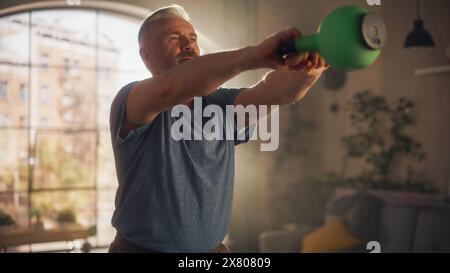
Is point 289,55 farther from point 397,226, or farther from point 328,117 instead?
point 328,117

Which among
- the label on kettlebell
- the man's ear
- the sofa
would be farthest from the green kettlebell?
the sofa

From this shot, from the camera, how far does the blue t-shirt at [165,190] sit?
0.88 m

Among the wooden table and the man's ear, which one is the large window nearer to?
the wooden table

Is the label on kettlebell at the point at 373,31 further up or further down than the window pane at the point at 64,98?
further down

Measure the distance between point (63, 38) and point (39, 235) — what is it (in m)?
1.53

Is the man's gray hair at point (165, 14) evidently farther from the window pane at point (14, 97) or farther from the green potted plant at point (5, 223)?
the window pane at point (14, 97)

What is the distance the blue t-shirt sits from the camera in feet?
2.88

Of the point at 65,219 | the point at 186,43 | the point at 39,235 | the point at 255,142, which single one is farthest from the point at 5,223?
the point at 186,43

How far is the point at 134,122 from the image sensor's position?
807 millimetres

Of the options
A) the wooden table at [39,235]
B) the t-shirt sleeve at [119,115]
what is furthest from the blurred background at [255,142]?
the t-shirt sleeve at [119,115]

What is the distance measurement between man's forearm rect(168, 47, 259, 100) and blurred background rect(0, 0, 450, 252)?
204 centimetres

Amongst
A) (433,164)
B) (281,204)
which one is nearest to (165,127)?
(433,164)

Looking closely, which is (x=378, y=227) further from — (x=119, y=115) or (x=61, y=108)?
(x=61, y=108)

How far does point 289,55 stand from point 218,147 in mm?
370
